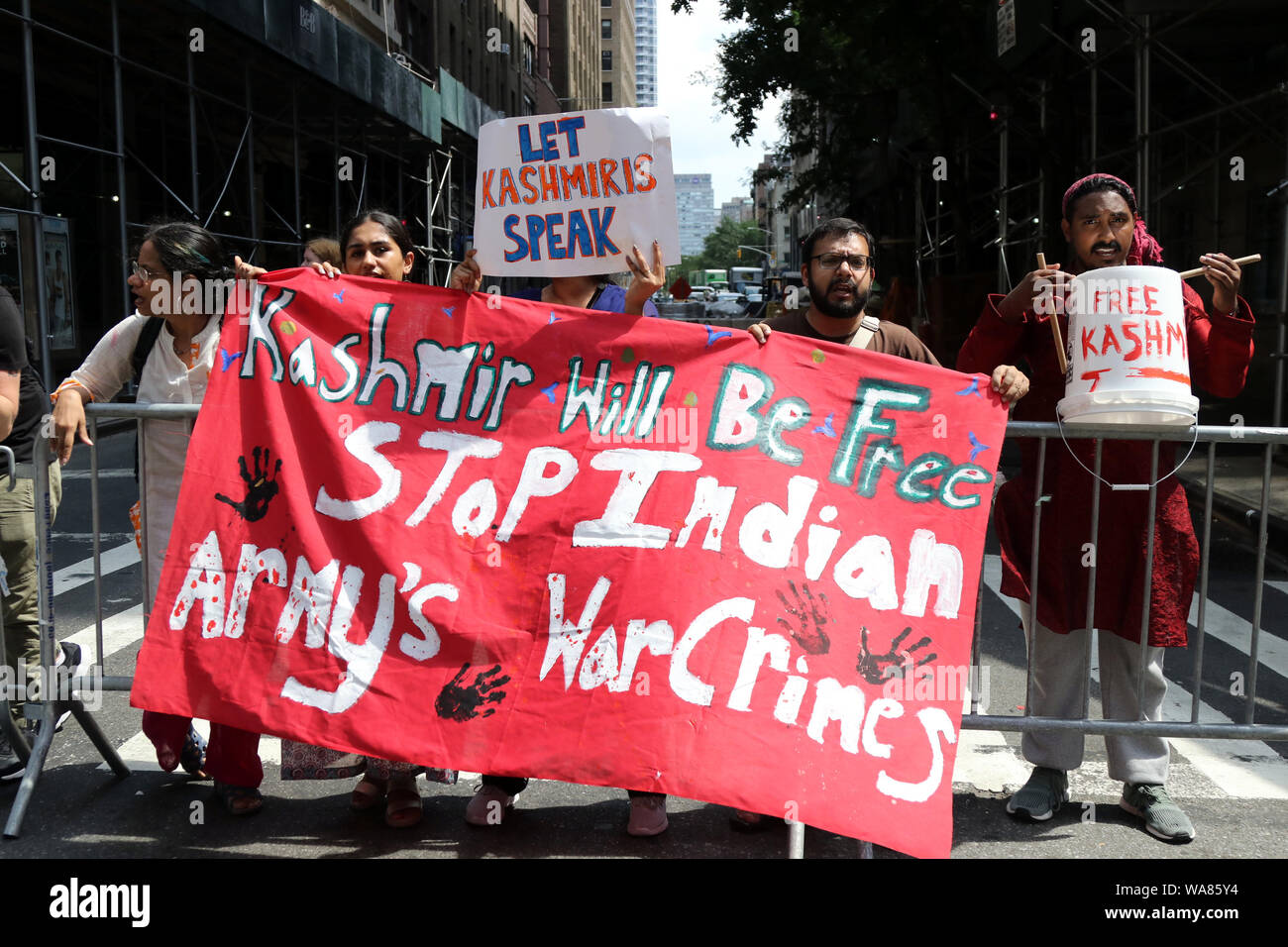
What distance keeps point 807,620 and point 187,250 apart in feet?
8.20

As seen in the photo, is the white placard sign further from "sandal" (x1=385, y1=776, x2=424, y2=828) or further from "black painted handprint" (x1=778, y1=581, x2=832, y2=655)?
"sandal" (x1=385, y1=776, x2=424, y2=828)

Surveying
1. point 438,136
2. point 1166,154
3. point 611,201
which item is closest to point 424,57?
point 438,136

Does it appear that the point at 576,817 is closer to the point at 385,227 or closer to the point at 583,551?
the point at 583,551

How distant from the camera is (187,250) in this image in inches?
167

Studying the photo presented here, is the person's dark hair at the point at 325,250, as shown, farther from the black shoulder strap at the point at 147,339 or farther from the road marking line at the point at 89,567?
the road marking line at the point at 89,567

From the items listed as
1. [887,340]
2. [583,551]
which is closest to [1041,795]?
[887,340]

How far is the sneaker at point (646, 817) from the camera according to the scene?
4020 mm

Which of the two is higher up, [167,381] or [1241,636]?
[167,381]

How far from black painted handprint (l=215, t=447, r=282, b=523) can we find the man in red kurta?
2423 mm

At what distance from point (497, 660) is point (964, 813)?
1.80 meters

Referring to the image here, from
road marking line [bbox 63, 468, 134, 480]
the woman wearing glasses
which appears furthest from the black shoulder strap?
road marking line [bbox 63, 468, 134, 480]

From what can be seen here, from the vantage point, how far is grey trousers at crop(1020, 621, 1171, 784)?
13.6 ft

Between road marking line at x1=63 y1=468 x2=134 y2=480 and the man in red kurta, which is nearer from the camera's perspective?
the man in red kurta
